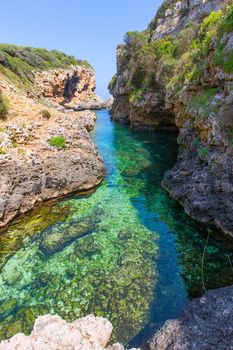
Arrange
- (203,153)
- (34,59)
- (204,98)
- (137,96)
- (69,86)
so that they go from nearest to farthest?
(203,153)
(204,98)
(137,96)
(34,59)
(69,86)

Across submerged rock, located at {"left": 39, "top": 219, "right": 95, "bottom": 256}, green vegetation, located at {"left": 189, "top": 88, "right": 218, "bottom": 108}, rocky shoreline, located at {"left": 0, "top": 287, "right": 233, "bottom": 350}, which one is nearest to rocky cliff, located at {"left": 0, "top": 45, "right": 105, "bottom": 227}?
submerged rock, located at {"left": 39, "top": 219, "right": 95, "bottom": 256}

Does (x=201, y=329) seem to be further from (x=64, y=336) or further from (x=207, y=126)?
(x=207, y=126)

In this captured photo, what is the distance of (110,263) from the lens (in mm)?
11719

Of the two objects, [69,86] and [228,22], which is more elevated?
[228,22]

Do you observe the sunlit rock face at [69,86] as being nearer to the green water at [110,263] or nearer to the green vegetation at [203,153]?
the green vegetation at [203,153]

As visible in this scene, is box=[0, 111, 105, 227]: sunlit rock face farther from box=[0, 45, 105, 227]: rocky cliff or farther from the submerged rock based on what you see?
the submerged rock

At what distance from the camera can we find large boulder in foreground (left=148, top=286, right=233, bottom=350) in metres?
7.01

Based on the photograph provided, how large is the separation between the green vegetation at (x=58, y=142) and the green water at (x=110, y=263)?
405 centimetres

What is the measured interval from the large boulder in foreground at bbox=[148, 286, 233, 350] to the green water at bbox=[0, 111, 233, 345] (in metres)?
1.22

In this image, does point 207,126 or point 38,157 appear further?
point 38,157

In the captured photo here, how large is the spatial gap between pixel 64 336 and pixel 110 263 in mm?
4683

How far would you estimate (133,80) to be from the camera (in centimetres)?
4425

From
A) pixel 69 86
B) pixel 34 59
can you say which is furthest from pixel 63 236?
pixel 69 86

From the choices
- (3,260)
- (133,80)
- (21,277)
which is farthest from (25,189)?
(133,80)
